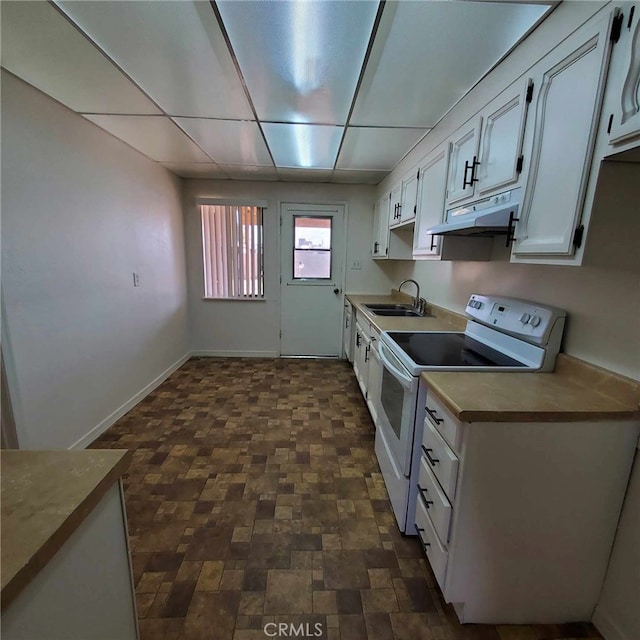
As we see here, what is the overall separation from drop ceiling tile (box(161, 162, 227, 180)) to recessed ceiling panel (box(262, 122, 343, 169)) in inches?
31.6

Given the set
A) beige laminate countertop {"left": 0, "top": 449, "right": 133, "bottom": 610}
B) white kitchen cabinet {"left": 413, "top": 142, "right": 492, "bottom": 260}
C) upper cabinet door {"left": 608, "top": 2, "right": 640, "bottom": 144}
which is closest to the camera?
beige laminate countertop {"left": 0, "top": 449, "right": 133, "bottom": 610}

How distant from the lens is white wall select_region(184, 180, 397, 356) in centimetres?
407

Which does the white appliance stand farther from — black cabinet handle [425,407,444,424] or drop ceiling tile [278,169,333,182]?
drop ceiling tile [278,169,333,182]

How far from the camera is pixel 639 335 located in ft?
3.60

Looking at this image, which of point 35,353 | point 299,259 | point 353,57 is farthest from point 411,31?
point 299,259

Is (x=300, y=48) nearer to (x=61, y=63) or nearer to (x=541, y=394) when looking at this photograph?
(x=61, y=63)

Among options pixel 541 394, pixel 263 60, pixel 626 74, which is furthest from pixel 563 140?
pixel 263 60

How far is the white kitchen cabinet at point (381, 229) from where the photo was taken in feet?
11.3

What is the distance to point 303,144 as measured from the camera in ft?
8.76

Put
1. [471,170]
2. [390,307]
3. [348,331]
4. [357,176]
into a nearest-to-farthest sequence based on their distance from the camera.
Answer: [471,170] < [390,307] < [357,176] < [348,331]

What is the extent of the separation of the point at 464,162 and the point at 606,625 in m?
2.16

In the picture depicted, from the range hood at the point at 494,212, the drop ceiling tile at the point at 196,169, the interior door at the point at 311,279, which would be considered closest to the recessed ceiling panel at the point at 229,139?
the drop ceiling tile at the point at 196,169

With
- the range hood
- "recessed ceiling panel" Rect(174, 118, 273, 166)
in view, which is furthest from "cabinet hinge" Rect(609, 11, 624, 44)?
"recessed ceiling panel" Rect(174, 118, 273, 166)

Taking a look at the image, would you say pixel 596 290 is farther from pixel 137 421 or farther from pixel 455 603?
pixel 137 421
